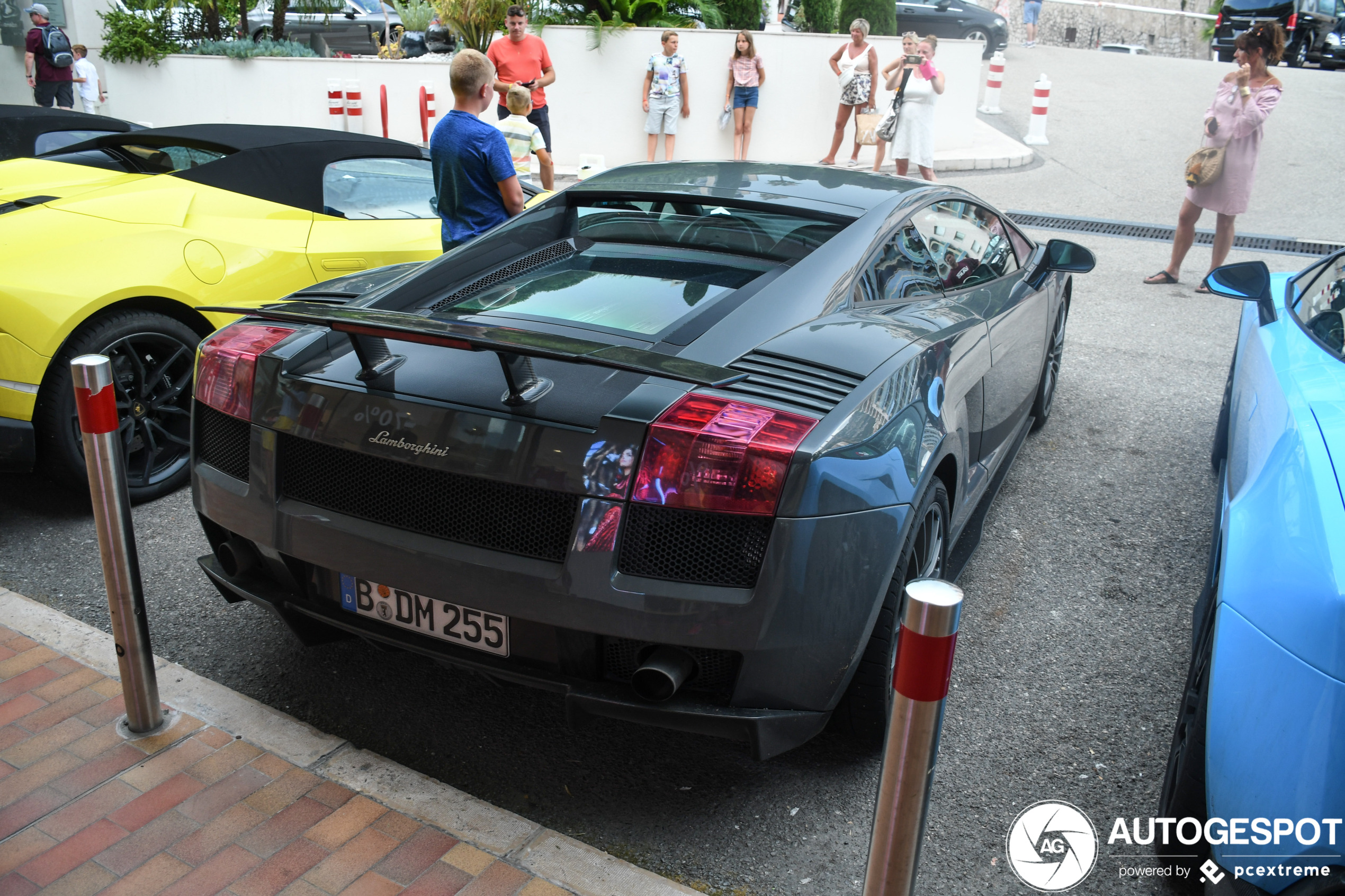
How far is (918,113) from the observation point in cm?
1145

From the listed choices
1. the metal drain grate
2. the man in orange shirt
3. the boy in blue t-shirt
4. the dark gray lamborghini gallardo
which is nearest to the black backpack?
the man in orange shirt

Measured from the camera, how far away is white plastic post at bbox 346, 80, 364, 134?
14.5 meters

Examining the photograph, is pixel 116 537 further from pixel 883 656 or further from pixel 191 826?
pixel 883 656

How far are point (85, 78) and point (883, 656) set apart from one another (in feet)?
49.5

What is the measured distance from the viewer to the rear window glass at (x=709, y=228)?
310cm

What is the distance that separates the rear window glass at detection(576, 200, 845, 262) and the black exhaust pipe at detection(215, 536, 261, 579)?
57.6 inches

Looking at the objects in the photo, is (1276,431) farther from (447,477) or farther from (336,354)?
(336,354)

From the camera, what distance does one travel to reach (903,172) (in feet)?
39.1

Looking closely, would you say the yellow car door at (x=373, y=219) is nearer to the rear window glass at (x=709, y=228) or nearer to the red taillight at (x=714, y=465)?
the rear window glass at (x=709, y=228)

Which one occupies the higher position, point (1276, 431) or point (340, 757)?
point (1276, 431)

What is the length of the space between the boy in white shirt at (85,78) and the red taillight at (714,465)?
48.0ft

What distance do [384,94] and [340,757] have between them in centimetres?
1374

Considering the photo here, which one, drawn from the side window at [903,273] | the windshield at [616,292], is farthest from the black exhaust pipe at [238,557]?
the side window at [903,273]

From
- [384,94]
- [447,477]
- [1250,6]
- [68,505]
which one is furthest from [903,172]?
[1250,6]
